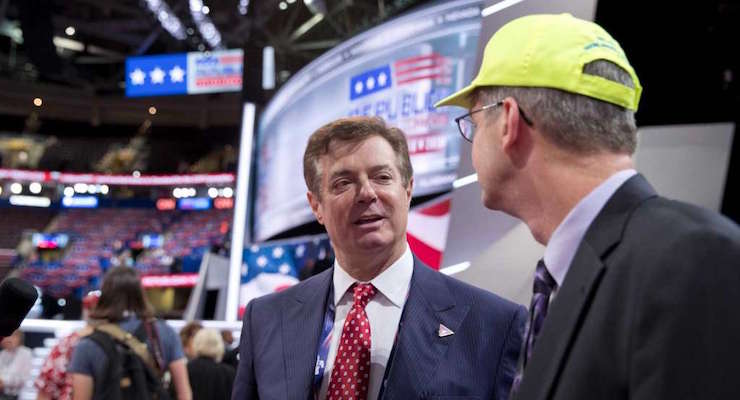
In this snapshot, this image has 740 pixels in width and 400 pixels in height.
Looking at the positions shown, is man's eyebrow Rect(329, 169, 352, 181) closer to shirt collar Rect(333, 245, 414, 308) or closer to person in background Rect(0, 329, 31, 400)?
shirt collar Rect(333, 245, 414, 308)

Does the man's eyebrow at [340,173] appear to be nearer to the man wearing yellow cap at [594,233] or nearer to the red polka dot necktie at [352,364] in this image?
the red polka dot necktie at [352,364]

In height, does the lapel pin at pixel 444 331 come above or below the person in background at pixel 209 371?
above

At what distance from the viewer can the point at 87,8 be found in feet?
74.4

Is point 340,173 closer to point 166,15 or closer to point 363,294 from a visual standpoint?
point 363,294

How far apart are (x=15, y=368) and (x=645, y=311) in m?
6.66

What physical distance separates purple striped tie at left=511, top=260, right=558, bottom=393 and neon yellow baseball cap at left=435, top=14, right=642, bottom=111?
0.28 m

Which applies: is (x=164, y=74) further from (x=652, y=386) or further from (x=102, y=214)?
(x=102, y=214)

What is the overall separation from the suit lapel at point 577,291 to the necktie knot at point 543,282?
175mm

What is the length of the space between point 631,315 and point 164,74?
50.4 feet

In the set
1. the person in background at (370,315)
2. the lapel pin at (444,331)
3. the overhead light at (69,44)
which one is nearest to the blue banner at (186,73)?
the overhead light at (69,44)

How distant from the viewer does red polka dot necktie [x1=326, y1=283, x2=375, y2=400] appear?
1699 millimetres

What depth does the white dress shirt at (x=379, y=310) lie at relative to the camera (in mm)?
1744

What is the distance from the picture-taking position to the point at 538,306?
50.3 inches

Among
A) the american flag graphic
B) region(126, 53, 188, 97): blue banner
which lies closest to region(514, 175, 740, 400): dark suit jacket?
the american flag graphic
